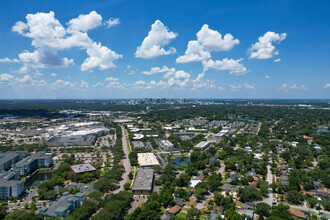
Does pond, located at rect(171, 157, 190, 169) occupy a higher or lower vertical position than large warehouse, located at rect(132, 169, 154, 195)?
lower

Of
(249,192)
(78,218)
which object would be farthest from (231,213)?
(78,218)

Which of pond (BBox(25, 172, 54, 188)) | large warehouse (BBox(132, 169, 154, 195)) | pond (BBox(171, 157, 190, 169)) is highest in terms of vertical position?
large warehouse (BBox(132, 169, 154, 195))

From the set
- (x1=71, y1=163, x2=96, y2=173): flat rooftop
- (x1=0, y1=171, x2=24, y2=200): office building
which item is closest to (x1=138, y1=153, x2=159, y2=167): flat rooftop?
(x1=71, y1=163, x2=96, y2=173): flat rooftop

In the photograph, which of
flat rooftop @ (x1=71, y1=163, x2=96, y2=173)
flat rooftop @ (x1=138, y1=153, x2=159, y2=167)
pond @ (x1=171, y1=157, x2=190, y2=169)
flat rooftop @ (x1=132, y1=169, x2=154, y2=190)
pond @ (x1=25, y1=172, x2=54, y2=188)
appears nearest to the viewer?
flat rooftop @ (x1=132, y1=169, x2=154, y2=190)

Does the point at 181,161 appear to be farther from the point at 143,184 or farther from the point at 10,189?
the point at 10,189

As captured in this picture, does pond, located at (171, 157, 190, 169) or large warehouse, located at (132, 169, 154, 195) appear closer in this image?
large warehouse, located at (132, 169, 154, 195)

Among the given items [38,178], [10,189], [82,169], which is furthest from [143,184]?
[38,178]

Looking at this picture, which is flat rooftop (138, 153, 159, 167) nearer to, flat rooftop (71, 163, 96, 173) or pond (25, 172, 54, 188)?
flat rooftop (71, 163, 96, 173)
